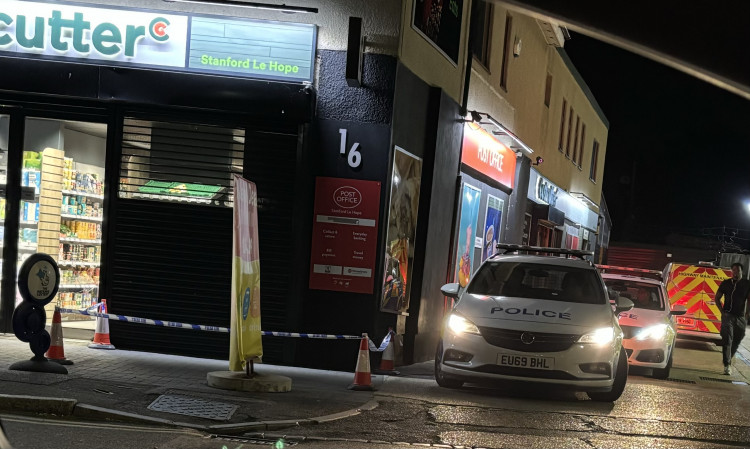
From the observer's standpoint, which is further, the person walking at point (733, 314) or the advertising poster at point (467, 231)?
the person walking at point (733, 314)

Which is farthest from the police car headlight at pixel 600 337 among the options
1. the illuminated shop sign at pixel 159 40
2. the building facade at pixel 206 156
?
the illuminated shop sign at pixel 159 40

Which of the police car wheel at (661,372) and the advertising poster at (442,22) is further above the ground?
the advertising poster at (442,22)

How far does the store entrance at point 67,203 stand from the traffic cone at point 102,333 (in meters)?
0.48

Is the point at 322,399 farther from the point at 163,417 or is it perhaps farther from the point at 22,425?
the point at 22,425

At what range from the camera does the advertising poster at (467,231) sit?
17.6m

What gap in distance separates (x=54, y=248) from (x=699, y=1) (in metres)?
12.3

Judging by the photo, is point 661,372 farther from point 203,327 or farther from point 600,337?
point 203,327

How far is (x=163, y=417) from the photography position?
8328 millimetres

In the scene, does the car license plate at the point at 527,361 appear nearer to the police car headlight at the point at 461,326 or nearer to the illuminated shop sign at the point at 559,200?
the police car headlight at the point at 461,326

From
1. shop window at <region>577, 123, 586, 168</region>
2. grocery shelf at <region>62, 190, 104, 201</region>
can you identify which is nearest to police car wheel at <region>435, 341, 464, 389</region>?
grocery shelf at <region>62, 190, 104, 201</region>

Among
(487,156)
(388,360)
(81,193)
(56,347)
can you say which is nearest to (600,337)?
(388,360)

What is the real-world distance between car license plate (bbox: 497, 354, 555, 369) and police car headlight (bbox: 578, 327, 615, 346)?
1.41ft

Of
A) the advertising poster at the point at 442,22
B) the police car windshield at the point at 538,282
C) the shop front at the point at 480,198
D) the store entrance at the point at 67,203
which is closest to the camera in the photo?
the police car windshield at the point at 538,282

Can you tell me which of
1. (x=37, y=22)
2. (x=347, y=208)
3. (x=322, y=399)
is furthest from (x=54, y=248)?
(x=322, y=399)
